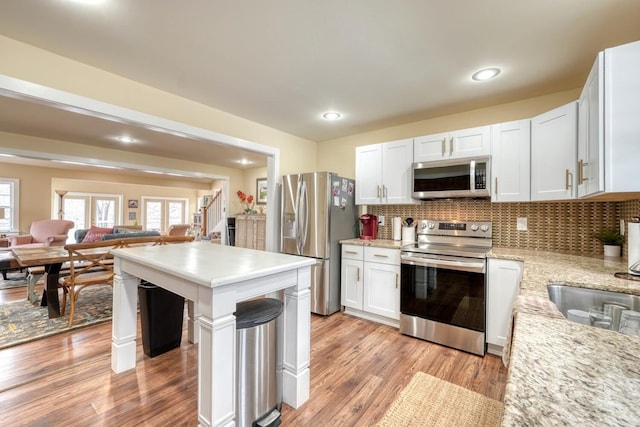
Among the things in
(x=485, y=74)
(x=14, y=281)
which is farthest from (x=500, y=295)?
(x=14, y=281)

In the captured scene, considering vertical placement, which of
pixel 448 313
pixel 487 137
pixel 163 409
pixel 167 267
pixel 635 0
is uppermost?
pixel 635 0

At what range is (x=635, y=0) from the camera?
1.45m

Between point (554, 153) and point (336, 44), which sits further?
point (554, 153)

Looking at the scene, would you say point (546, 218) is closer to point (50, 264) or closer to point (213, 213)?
point (50, 264)

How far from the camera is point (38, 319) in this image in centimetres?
304

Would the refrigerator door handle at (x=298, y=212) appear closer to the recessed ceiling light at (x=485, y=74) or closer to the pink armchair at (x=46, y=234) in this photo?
the recessed ceiling light at (x=485, y=74)

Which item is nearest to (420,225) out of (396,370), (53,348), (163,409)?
(396,370)

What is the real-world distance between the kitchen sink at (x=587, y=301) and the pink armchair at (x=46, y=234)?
8.27 metres

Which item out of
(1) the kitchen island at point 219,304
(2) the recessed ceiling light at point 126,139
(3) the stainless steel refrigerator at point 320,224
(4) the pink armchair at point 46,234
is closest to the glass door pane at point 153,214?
(4) the pink armchair at point 46,234

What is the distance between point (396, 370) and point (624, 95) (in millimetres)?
2131

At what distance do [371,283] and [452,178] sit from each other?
1.38m

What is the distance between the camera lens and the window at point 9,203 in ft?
20.8

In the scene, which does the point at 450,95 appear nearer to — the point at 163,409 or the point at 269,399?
the point at 269,399

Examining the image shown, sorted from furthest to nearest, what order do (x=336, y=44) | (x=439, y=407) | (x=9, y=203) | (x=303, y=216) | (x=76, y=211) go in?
1. (x=76, y=211)
2. (x=9, y=203)
3. (x=303, y=216)
4. (x=336, y=44)
5. (x=439, y=407)
